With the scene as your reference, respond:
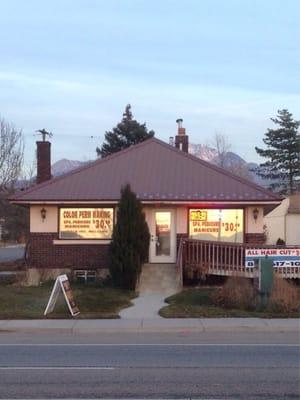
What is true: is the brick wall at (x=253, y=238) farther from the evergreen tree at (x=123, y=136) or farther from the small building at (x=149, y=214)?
the evergreen tree at (x=123, y=136)

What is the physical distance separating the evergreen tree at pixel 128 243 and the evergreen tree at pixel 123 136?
38.9m

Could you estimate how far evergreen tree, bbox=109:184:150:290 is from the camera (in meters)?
22.0

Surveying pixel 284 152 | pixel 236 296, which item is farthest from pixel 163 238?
pixel 284 152

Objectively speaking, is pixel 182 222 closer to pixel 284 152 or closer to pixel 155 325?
pixel 155 325

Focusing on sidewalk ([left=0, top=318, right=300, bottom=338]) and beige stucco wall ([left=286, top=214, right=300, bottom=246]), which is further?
beige stucco wall ([left=286, top=214, right=300, bottom=246])

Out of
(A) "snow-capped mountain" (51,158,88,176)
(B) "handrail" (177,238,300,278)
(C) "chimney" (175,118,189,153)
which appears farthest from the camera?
(A) "snow-capped mountain" (51,158,88,176)

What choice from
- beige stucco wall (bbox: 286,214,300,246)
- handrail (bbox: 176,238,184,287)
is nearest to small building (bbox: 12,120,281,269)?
handrail (bbox: 176,238,184,287)

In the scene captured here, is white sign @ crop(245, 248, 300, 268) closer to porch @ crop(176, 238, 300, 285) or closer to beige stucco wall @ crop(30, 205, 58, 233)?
porch @ crop(176, 238, 300, 285)

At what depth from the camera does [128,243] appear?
22.5 meters

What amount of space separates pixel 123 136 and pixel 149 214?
3763 centimetres

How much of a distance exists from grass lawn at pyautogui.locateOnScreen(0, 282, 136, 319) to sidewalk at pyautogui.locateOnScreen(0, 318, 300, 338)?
791mm

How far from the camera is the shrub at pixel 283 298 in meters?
17.3

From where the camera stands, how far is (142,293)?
71.6 feet

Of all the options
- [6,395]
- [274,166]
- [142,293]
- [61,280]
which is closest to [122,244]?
[142,293]
